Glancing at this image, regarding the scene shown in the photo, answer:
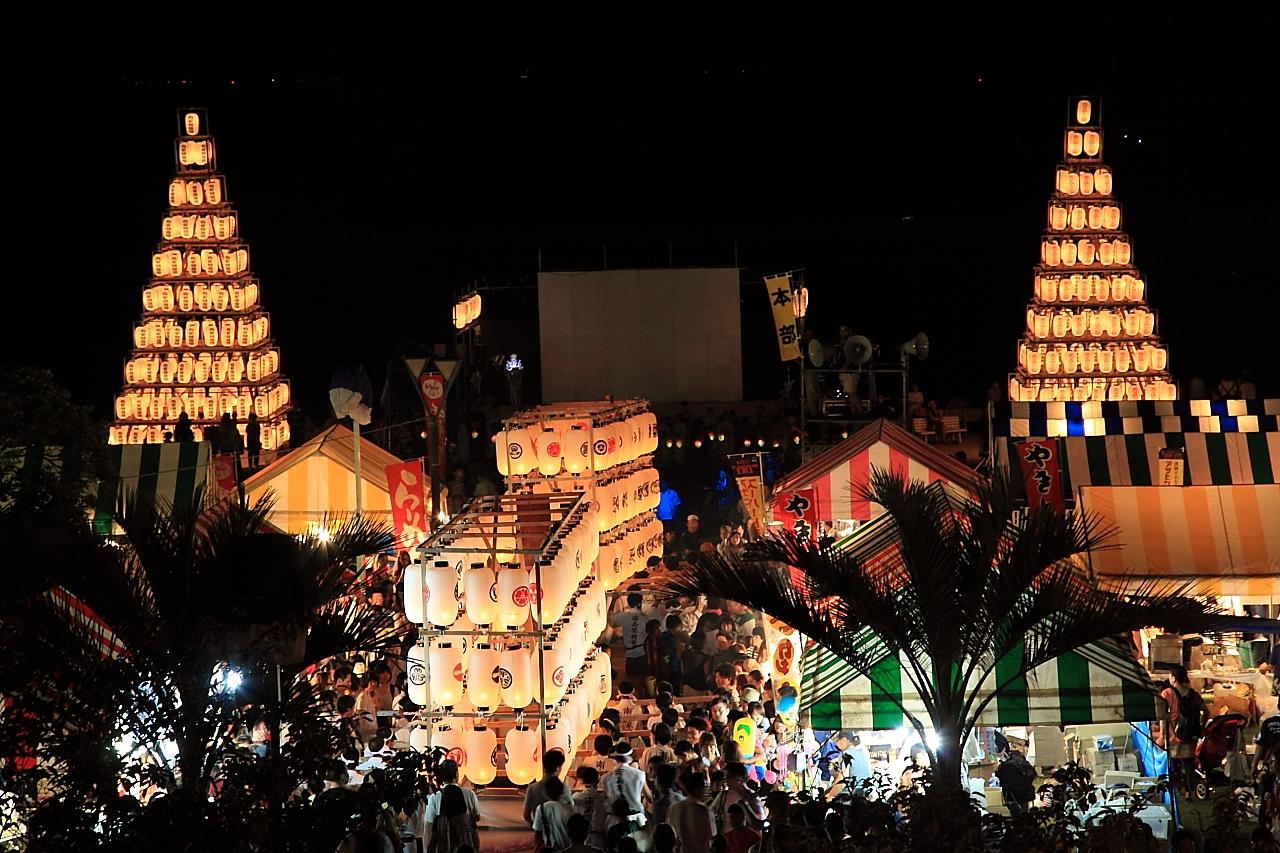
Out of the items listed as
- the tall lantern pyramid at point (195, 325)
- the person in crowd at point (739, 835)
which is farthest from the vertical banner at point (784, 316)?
the person in crowd at point (739, 835)

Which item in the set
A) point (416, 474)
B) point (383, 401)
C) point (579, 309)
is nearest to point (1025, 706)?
point (416, 474)

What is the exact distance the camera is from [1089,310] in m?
25.8

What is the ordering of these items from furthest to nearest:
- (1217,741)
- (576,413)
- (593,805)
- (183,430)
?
(183,430)
(576,413)
(1217,741)
(593,805)

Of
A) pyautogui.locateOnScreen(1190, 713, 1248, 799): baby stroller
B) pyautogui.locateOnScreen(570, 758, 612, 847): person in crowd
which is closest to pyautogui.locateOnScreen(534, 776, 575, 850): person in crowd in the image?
pyautogui.locateOnScreen(570, 758, 612, 847): person in crowd

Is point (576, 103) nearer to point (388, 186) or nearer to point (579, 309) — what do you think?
point (388, 186)

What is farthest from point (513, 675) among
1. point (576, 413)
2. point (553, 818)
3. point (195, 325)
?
point (195, 325)

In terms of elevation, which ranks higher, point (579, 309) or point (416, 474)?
point (579, 309)

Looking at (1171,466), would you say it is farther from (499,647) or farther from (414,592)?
(414,592)

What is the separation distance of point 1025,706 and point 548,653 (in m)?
3.62

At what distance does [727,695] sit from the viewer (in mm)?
13281

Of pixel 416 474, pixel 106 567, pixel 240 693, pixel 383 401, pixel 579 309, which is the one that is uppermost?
pixel 579 309

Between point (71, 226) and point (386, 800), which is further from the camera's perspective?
point (71, 226)

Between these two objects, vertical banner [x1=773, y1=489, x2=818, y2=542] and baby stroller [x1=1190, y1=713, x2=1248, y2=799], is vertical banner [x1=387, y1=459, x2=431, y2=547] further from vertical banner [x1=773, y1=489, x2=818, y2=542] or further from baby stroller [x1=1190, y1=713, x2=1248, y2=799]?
baby stroller [x1=1190, y1=713, x2=1248, y2=799]

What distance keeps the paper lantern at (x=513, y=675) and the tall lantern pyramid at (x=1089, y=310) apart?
642 inches
